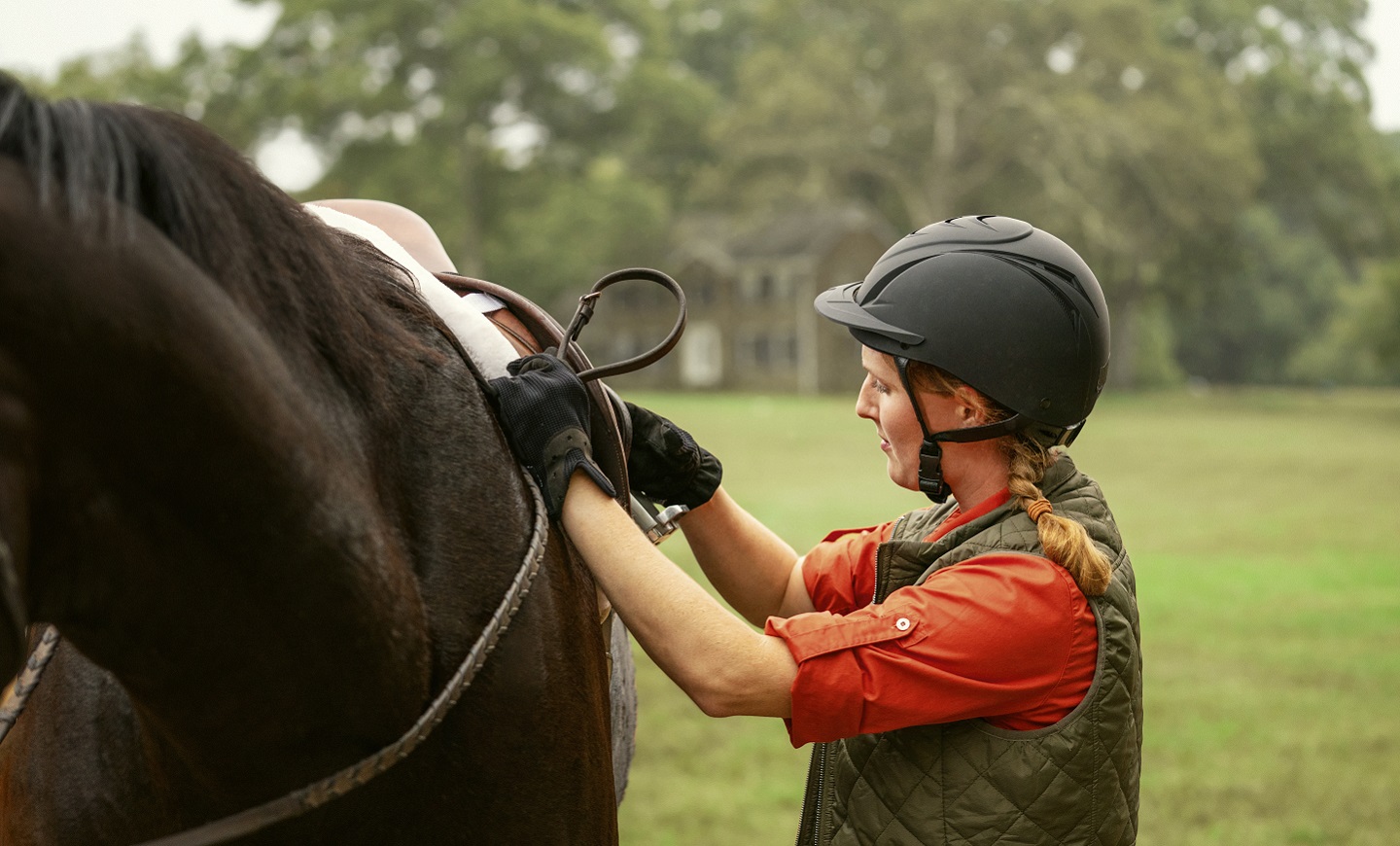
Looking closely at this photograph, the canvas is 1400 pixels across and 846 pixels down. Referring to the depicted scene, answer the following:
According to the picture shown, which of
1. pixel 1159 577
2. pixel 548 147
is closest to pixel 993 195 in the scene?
pixel 548 147

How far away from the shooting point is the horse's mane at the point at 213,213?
→ 3.49 feet

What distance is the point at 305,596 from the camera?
1.24 m

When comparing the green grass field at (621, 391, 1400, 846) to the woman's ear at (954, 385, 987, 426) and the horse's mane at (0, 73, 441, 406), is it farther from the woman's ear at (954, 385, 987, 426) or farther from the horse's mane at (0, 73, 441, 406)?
the horse's mane at (0, 73, 441, 406)

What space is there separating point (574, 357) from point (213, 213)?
0.83 meters

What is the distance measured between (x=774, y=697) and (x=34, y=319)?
1079 mm

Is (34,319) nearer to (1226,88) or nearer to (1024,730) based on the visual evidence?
(1024,730)

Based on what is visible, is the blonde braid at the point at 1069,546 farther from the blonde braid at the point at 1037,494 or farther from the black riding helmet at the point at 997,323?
the black riding helmet at the point at 997,323


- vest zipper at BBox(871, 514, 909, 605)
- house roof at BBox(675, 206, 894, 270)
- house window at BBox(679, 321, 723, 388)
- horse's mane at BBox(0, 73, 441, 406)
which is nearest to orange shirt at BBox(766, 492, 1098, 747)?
vest zipper at BBox(871, 514, 909, 605)

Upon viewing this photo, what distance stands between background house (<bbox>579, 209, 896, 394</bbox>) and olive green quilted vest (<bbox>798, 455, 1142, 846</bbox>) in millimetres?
37224

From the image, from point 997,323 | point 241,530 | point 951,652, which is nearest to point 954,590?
point 951,652

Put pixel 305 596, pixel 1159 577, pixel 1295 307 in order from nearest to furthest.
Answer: pixel 305 596 → pixel 1159 577 → pixel 1295 307

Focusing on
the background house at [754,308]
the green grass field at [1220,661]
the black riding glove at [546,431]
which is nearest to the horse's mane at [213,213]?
the black riding glove at [546,431]

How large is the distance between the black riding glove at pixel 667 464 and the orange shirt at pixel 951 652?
1.32ft

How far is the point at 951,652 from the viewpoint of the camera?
5.74 ft
